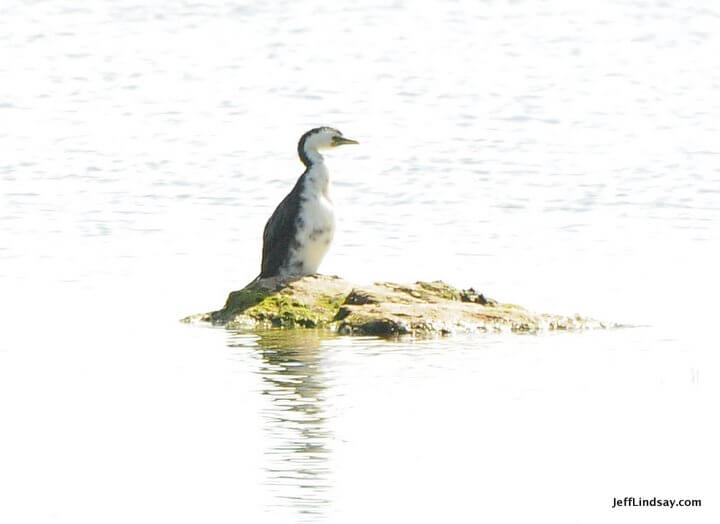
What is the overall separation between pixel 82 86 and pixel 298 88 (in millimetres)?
4109

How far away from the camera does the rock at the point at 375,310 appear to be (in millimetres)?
15734

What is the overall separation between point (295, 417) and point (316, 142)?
18.0ft

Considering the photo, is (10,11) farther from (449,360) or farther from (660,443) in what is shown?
(660,443)

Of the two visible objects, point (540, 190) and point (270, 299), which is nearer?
point (270, 299)

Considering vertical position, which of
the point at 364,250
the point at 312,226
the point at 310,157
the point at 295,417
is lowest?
the point at 295,417

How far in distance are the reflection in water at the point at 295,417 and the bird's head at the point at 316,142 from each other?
6.86 feet

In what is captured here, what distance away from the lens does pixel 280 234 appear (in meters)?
16.9

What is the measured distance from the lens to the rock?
51.6ft

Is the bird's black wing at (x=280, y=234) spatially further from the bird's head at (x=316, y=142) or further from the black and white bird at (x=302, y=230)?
the bird's head at (x=316, y=142)

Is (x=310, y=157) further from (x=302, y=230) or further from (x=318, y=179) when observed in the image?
(x=302, y=230)

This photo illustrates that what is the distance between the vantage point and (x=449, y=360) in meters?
14.5

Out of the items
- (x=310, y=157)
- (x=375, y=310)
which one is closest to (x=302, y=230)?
(x=310, y=157)

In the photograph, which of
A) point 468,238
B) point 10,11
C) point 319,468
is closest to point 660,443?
point 319,468

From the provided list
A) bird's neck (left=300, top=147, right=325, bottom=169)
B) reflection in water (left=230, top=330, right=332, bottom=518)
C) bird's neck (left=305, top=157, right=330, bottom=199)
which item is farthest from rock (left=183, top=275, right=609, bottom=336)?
bird's neck (left=300, top=147, right=325, bottom=169)
